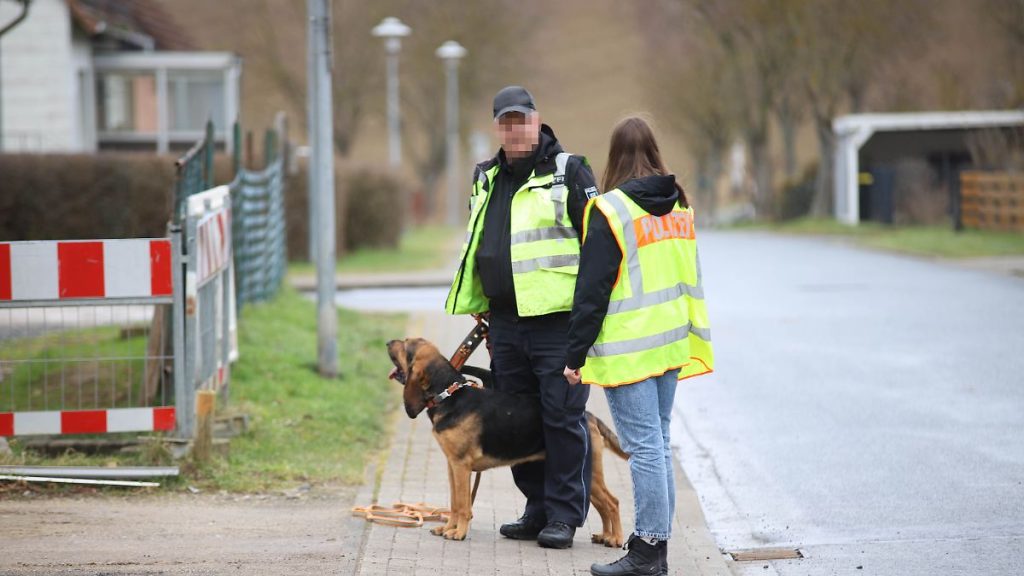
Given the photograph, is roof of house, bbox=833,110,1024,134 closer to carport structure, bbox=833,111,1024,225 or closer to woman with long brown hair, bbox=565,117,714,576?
carport structure, bbox=833,111,1024,225

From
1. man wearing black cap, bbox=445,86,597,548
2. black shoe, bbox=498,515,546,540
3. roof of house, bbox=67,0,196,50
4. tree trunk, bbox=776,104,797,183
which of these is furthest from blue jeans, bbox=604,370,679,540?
tree trunk, bbox=776,104,797,183

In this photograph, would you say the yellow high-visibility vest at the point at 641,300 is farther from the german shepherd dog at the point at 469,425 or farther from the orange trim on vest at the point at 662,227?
the german shepherd dog at the point at 469,425

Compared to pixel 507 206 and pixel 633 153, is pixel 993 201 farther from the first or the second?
pixel 633 153

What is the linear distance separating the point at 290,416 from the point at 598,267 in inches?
171

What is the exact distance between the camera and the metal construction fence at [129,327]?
721 centimetres

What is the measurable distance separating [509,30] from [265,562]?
166 feet

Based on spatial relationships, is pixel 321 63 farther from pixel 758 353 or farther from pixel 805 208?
pixel 805 208

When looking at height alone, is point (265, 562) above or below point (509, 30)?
below

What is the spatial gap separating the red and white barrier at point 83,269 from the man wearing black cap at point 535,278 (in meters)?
2.08

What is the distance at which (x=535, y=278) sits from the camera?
5758 mm

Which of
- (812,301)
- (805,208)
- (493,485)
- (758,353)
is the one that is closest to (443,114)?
(805,208)

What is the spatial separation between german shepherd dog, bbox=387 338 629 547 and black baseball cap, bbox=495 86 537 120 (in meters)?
1.10

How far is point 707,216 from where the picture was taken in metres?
61.5

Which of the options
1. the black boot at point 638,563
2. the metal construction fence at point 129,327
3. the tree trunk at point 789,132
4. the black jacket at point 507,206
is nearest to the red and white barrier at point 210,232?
the metal construction fence at point 129,327
